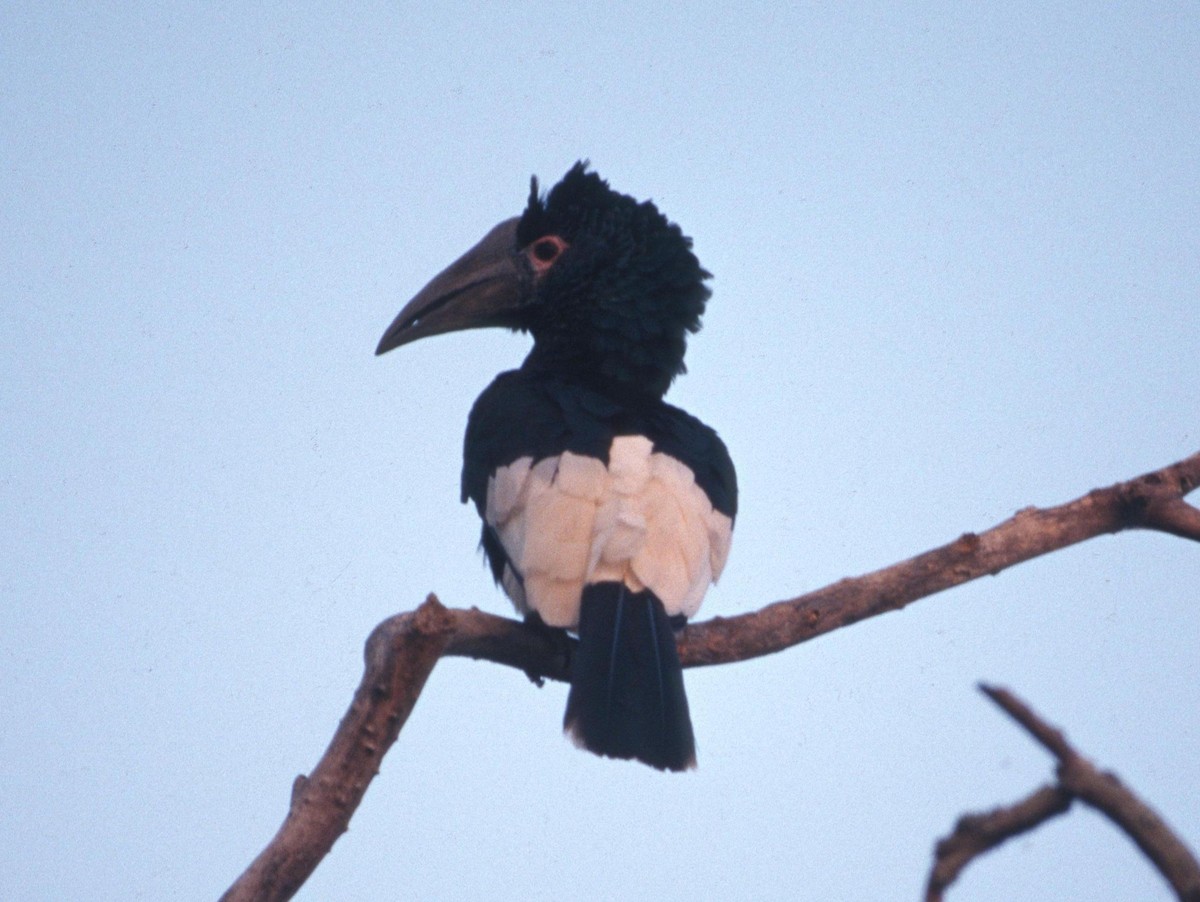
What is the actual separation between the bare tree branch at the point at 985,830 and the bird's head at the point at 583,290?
12.0ft

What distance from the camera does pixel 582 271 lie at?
4922mm

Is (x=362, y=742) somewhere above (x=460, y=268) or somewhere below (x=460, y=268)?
below

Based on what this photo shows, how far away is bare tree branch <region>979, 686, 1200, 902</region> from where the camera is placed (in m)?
0.80

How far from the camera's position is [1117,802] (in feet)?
2.66

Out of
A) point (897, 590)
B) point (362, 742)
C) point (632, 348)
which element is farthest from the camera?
point (632, 348)

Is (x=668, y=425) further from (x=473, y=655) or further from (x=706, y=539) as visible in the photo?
(x=473, y=655)

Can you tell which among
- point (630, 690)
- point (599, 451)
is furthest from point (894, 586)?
point (599, 451)

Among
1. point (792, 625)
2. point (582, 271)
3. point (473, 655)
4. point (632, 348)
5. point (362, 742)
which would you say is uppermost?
point (582, 271)

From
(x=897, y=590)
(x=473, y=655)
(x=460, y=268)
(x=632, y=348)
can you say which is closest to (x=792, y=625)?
(x=897, y=590)

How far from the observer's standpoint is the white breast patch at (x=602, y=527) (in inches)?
137

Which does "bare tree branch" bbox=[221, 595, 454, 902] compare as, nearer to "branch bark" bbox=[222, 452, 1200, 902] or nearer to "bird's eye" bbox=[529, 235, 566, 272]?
"branch bark" bbox=[222, 452, 1200, 902]

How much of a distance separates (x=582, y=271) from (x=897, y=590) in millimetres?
2035

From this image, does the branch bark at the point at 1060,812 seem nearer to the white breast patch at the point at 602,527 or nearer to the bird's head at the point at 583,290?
the white breast patch at the point at 602,527

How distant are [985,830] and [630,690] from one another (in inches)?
94.5
